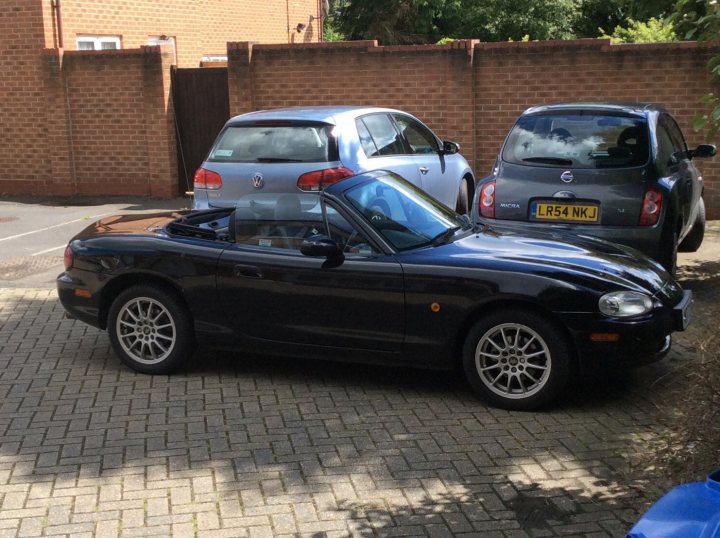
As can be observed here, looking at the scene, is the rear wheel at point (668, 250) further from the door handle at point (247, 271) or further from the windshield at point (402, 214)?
the door handle at point (247, 271)

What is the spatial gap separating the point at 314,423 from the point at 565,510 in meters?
1.76

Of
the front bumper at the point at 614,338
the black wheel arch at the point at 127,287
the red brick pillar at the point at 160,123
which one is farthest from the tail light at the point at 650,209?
the red brick pillar at the point at 160,123

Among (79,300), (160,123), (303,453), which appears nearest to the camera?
(303,453)

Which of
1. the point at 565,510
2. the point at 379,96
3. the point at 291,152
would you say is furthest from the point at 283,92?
the point at 565,510

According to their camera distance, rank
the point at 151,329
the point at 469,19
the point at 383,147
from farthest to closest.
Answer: the point at 469,19
the point at 383,147
the point at 151,329

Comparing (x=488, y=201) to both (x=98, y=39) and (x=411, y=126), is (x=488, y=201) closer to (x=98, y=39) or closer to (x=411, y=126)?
(x=411, y=126)

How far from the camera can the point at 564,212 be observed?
27.1 ft

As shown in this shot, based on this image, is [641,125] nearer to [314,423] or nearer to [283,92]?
[314,423]

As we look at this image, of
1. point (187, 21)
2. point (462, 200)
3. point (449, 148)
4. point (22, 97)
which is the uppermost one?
point (187, 21)

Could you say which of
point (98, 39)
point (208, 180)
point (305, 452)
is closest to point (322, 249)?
point (305, 452)

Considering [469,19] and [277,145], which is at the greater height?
[469,19]

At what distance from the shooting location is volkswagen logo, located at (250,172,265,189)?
367 inches

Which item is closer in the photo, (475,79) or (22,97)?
(475,79)

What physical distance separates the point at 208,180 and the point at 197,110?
6.89 meters
